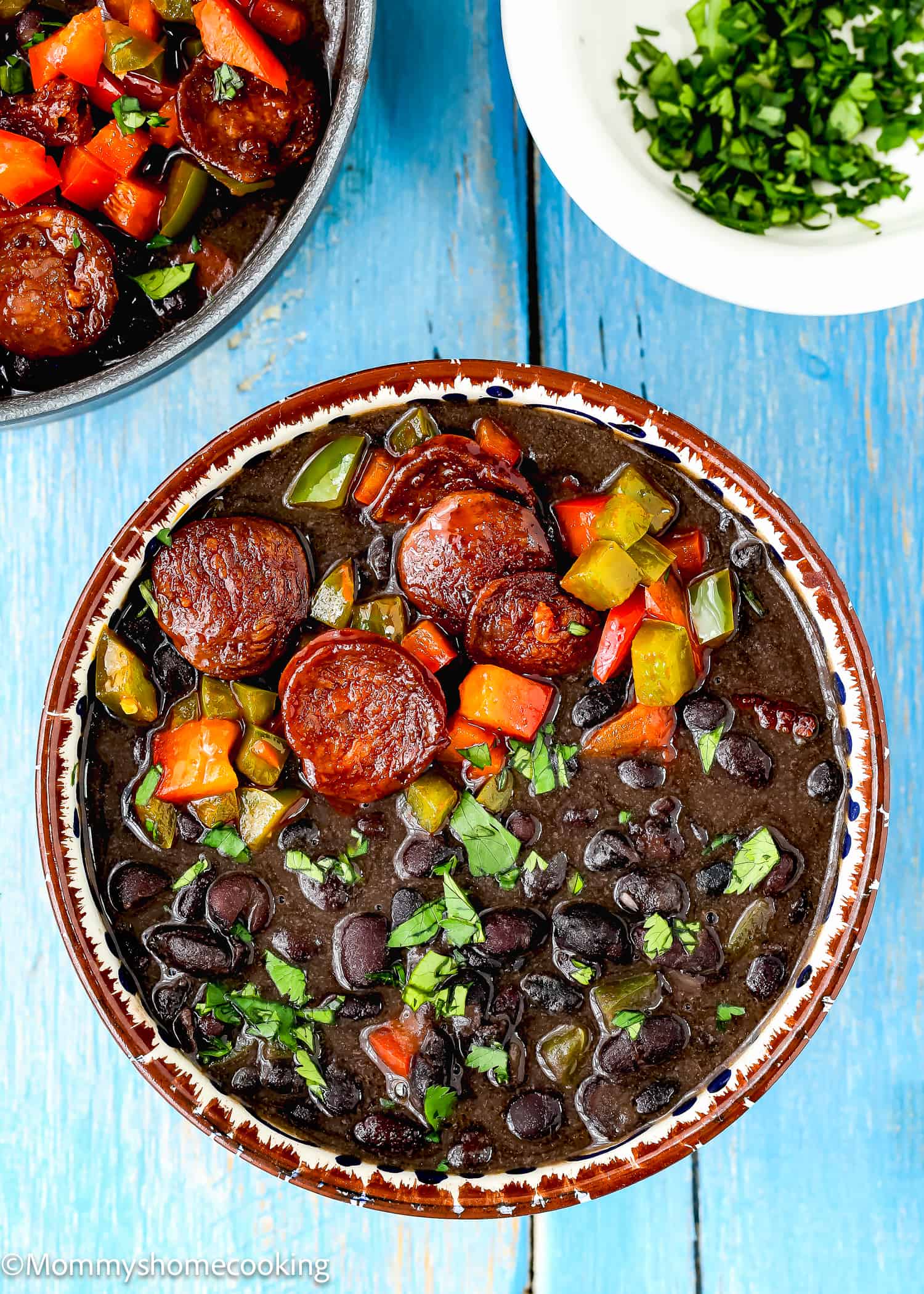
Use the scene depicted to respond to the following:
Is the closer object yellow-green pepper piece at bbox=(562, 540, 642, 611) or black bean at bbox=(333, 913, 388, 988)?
yellow-green pepper piece at bbox=(562, 540, 642, 611)

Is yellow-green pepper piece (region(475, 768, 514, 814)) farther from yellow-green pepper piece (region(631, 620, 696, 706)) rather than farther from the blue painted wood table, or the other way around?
the blue painted wood table

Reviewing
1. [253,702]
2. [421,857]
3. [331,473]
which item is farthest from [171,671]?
[421,857]

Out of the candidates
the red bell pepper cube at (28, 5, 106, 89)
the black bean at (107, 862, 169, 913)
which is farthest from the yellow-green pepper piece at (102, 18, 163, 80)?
the black bean at (107, 862, 169, 913)

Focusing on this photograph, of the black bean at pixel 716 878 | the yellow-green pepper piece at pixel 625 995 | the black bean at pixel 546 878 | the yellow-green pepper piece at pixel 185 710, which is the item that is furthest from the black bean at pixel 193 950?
the black bean at pixel 716 878

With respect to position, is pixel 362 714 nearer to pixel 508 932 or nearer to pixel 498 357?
pixel 508 932

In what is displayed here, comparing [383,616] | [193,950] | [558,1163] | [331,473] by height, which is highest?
[331,473]

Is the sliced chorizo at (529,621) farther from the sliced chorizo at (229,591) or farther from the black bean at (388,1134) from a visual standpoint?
the black bean at (388,1134)
